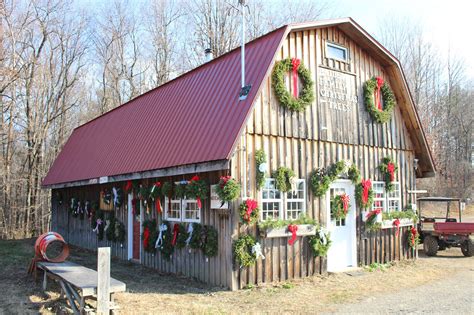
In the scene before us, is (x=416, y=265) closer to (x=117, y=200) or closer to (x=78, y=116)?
(x=117, y=200)

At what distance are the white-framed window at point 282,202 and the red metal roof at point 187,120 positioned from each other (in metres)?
1.60

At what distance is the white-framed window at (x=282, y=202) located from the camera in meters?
9.52

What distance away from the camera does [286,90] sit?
993 cm

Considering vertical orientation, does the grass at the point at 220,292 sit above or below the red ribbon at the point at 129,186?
below

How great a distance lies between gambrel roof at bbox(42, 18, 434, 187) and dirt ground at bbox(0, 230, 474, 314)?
8.43 feet

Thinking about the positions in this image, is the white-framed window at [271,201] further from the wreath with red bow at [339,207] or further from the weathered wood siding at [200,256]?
the wreath with red bow at [339,207]

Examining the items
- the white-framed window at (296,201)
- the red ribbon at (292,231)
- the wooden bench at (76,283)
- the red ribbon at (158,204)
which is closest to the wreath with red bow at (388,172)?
the white-framed window at (296,201)

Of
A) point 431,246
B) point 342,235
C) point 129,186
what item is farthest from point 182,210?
point 431,246

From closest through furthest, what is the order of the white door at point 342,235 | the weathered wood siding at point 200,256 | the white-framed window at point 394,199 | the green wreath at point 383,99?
the weathered wood siding at point 200,256, the white door at point 342,235, the green wreath at point 383,99, the white-framed window at point 394,199

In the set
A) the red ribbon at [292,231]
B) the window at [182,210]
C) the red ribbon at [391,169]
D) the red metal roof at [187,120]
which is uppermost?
the red metal roof at [187,120]

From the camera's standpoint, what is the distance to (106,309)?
6562 mm

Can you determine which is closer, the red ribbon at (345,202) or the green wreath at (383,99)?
the red ribbon at (345,202)

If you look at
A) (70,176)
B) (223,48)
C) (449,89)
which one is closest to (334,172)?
(70,176)

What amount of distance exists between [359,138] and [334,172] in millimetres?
1508
